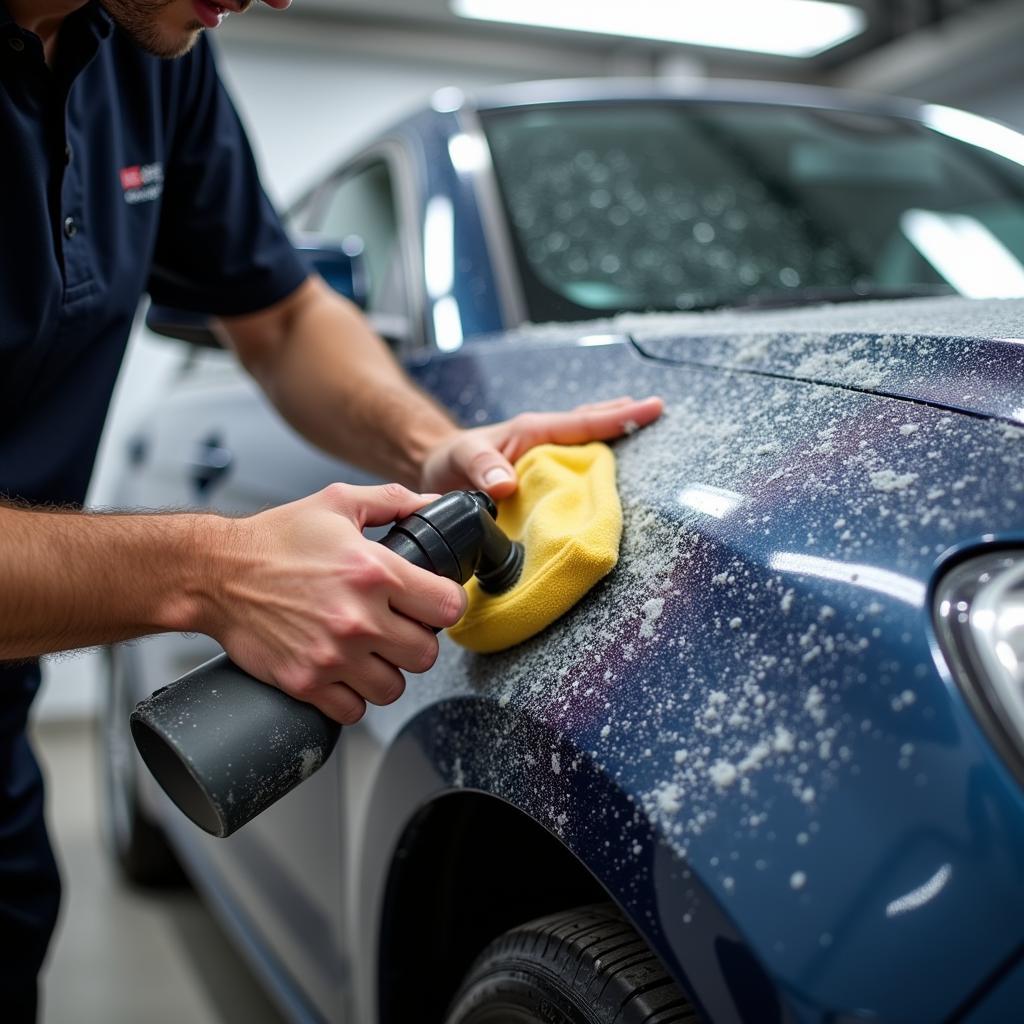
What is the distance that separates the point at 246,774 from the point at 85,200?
2.22 ft

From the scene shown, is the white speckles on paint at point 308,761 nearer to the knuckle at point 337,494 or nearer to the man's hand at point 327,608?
the man's hand at point 327,608

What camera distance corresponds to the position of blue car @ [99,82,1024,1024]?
1.72 ft

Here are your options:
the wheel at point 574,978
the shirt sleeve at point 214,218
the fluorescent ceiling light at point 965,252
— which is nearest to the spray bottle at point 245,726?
the wheel at point 574,978

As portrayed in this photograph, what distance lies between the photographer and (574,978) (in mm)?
710

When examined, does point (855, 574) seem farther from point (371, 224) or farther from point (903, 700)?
point (371, 224)

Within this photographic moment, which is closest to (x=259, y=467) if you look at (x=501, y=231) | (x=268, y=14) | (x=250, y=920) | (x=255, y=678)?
(x=501, y=231)

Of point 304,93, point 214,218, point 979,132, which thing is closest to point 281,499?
point 214,218

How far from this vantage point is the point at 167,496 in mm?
2131

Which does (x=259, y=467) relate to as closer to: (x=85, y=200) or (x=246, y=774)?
(x=85, y=200)

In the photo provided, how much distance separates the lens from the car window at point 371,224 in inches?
59.8

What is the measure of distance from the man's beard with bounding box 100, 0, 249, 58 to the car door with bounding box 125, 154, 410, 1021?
0.46 metres

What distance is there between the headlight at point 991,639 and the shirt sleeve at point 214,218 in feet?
3.41

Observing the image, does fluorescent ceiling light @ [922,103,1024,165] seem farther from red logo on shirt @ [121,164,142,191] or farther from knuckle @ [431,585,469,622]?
knuckle @ [431,585,469,622]

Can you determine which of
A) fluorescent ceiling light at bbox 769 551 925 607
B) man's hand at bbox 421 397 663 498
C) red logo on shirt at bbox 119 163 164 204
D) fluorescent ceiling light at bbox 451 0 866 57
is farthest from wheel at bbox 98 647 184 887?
fluorescent ceiling light at bbox 451 0 866 57
